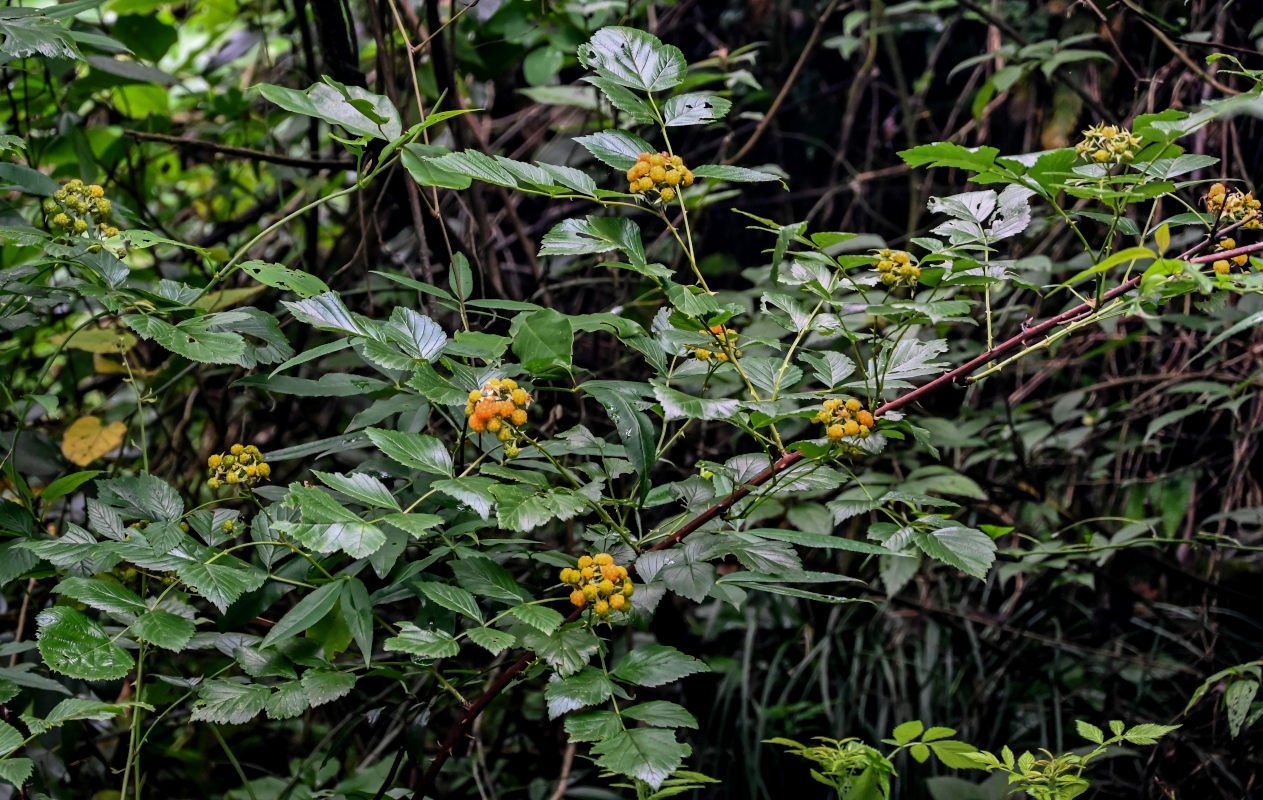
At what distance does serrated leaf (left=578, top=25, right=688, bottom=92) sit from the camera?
2.60 feet

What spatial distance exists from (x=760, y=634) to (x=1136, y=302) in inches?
59.0

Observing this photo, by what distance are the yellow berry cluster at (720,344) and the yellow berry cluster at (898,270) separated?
5.2 inches

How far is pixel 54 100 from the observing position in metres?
1.51

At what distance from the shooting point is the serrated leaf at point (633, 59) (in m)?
0.79

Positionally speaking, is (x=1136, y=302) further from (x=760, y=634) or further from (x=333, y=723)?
(x=333, y=723)

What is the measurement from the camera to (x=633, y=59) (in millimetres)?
804

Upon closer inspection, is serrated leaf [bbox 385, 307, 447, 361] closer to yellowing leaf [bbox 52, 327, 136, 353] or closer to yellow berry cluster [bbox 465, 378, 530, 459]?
yellow berry cluster [bbox 465, 378, 530, 459]

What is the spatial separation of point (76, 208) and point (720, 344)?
0.66 metres

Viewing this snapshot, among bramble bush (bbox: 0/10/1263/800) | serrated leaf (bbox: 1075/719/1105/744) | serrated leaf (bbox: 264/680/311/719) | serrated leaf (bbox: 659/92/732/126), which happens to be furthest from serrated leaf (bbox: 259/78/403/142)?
serrated leaf (bbox: 1075/719/1105/744)

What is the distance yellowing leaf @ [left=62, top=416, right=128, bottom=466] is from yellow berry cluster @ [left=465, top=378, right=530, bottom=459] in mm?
937

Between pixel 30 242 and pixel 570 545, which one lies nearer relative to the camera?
pixel 30 242

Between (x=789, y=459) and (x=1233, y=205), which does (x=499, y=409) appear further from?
(x=1233, y=205)

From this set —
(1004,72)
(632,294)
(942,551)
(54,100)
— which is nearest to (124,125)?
(54,100)

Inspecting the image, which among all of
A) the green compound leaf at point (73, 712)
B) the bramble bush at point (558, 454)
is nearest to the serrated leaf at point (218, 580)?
the bramble bush at point (558, 454)
